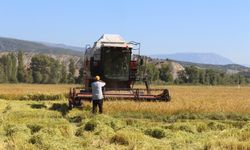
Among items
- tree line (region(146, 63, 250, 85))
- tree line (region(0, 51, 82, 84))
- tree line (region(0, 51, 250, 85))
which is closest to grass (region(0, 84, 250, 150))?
tree line (region(0, 51, 250, 85))

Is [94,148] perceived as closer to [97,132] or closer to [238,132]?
[97,132]

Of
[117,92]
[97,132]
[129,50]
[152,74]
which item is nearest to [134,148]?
[97,132]

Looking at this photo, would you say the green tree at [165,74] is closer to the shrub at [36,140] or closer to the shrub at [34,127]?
the shrub at [34,127]

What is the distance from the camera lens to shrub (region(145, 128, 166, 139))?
13914 millimetres

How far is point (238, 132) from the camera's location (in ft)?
43.9

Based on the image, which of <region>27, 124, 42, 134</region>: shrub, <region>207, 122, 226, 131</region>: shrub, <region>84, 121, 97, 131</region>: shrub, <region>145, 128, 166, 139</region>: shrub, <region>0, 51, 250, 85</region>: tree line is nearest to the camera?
<region>145, 128, 166, 139</region>: shrub

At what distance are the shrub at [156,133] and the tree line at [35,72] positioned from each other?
8928 cm

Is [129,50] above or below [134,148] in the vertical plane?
above

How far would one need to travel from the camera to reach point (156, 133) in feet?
46.1

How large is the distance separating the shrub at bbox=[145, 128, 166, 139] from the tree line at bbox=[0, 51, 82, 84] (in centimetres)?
8928

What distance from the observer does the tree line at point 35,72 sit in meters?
106

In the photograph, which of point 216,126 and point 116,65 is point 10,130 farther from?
point 116,65

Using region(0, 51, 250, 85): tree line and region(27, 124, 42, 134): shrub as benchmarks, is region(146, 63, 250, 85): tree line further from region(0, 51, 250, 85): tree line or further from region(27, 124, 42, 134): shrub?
region(27, 124, 42, 134): shrub

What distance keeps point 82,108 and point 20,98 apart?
1211 centimetres
